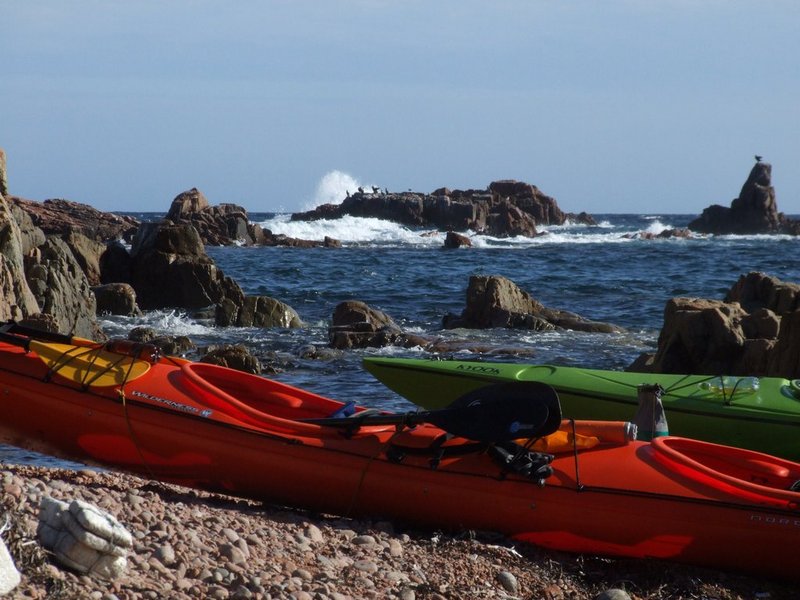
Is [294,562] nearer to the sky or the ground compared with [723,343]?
nearer to the ground

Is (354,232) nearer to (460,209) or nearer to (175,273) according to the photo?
(460,209)

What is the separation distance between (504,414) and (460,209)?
55.2 meters

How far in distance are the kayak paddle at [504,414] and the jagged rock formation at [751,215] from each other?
6051cm

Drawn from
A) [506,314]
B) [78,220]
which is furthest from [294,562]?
[78,220]

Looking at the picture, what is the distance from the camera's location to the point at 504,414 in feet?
16.8

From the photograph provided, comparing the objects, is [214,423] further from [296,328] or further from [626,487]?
[296,328]

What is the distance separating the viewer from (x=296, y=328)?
15.3m

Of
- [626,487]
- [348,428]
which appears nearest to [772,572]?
[626,487]

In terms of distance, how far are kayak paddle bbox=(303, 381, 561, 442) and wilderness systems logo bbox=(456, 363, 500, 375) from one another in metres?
2.52

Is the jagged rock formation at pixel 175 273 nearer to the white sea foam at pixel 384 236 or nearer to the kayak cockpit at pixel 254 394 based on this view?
the kayak cockpit at pixel 254 394

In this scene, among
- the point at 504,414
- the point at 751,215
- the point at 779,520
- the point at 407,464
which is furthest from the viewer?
the point at 751,215

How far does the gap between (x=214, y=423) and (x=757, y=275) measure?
8.88 m

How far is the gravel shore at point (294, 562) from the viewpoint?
3.76 m

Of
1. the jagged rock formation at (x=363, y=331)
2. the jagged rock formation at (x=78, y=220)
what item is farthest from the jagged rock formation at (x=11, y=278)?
the jagged rock formation at (x=78, y=220)
